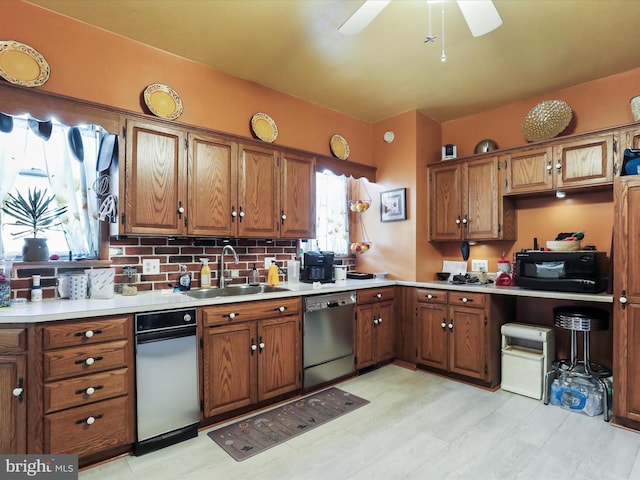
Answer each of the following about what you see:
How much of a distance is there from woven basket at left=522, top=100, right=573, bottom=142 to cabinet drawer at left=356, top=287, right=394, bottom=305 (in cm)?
200

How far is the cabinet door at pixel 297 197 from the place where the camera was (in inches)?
126

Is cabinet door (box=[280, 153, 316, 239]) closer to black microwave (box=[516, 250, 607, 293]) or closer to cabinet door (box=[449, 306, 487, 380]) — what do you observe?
cabinet door (box=[449, 306, 487, 380])

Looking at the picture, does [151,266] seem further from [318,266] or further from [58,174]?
[318,266]

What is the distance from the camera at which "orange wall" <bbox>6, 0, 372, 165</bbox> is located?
7.31 feet

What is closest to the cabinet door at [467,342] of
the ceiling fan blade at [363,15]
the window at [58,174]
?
the ceiling fan blade at [363,15]

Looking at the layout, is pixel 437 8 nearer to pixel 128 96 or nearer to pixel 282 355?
pixel 128 96

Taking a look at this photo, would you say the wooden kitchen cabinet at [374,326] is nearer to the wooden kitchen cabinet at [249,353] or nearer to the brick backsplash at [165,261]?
the wooden kitchen cabinet at [249,353]

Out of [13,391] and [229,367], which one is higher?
[13,391]

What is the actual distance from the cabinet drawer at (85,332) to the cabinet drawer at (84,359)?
3 cm

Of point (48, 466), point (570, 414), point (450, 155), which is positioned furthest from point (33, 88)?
point (570, 414)

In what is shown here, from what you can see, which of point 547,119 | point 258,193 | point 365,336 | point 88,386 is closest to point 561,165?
point 547,119

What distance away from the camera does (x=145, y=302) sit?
2148mm

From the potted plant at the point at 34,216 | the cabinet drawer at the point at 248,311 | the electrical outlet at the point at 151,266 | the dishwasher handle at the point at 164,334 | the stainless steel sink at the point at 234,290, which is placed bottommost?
the dishwasher handle at the point at 164,334

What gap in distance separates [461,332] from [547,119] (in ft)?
6.89
